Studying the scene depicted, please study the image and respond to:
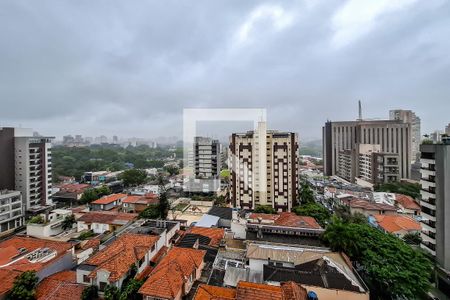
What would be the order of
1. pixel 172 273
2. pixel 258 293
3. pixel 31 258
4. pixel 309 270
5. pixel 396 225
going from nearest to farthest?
pixel 258 293
pixel 172 273
pixel 309 270
pixel 31 258
pixel 396 225

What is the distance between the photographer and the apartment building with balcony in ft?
51.2

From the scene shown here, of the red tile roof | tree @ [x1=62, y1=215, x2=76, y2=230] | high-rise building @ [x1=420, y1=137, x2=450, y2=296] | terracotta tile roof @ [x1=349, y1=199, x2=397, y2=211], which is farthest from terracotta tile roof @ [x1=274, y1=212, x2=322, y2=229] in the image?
tree @ [x1=62, y1=215, x2=76, y2=230]

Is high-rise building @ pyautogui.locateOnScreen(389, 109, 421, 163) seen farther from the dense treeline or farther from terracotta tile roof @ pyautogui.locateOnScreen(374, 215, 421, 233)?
the dense treeline

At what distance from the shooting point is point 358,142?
3209 cm

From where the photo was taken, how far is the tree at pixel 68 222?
13414 mm

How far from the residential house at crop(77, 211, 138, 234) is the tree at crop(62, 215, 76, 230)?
19.4 inches

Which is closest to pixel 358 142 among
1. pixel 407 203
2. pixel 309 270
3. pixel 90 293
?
pixel 407 203

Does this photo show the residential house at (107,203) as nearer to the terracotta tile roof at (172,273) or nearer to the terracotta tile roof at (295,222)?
the terracotta tile roof at (172,273)

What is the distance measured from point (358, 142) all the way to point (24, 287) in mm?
35595

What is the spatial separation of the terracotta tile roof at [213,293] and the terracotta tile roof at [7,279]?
17.8 ft

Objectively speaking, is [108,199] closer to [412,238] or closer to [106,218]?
[106,218]

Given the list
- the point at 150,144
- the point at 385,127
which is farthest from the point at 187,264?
the point at 150,144

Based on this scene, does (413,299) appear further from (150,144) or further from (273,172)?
(150,144)

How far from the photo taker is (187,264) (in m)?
6.96
